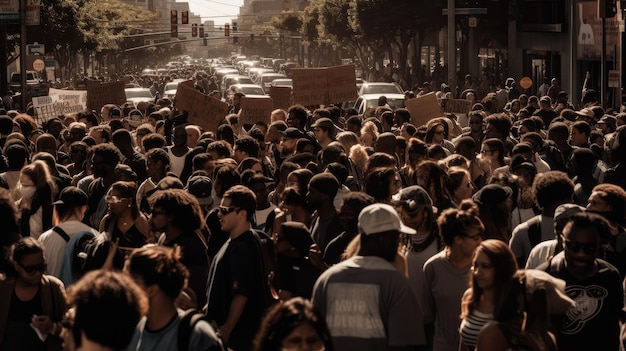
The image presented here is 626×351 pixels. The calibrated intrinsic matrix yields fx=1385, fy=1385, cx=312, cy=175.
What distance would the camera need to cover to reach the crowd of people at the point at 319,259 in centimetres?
617

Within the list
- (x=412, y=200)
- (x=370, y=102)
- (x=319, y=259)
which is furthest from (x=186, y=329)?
(x=370, y=102)

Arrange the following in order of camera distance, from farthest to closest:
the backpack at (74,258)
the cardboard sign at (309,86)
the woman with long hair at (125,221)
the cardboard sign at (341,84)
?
the cardboard sign at (341,84)
the cardboard sign at (309,86)
the woman with long hair at (125,221)
the backpack at (74,258)

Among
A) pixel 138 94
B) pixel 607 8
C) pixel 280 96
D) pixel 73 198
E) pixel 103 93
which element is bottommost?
pixel 73 198

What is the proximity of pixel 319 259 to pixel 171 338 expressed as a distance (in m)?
2.60

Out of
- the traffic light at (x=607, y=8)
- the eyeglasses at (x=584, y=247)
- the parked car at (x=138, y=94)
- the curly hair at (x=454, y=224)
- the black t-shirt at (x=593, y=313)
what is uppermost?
the traffic light at (x=607, y=8)

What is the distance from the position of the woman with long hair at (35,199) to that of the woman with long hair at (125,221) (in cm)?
173

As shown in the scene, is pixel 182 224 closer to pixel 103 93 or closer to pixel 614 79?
pixel 103 93

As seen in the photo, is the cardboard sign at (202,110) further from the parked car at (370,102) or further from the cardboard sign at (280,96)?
the parked car at (370,102)

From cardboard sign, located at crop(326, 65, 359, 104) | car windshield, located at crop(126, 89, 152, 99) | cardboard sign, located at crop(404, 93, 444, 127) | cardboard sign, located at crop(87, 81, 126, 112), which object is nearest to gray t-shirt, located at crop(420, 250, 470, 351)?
cardboard sign, located at crop(404, 93, 444, 127)

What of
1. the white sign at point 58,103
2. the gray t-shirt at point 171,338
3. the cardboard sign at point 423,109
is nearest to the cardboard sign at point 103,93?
the white sign at point 58,103

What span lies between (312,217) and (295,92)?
510 inches

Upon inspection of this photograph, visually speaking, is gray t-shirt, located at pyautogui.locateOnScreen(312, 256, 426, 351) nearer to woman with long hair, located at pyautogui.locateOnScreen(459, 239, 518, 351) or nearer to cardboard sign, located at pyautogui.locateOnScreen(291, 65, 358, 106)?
woman with long hair, located at pyautogui.locateOnScreen(459, 239, 518, 351)

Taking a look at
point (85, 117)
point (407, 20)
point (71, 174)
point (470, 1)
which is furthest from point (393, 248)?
point (407, 20)

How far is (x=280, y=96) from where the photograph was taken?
81.4 ft
